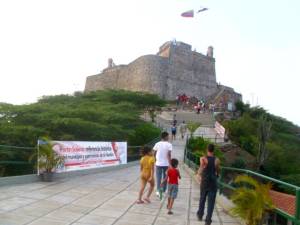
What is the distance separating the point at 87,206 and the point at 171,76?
72.4 m

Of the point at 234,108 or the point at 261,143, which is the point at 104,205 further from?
the point at 234,108

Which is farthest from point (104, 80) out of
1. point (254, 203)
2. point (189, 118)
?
point (254, 203)

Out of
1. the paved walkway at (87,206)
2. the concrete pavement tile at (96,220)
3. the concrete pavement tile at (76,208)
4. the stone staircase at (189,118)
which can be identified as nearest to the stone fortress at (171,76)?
the stone staircase at (189,118)

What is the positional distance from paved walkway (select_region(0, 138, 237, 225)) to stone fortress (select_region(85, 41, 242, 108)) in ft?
215

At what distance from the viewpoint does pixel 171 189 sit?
410 inches

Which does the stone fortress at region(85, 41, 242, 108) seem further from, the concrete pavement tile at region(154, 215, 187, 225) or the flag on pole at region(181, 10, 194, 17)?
the concrete pavement tile at region(154, 215, 187, 225)

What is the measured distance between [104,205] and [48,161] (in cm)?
400

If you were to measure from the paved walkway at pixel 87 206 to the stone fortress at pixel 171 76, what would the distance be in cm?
6541

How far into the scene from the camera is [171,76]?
270 feet

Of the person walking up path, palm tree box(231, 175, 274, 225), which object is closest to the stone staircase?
the person walking up path

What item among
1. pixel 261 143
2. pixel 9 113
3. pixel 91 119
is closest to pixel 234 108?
pixel 261 143

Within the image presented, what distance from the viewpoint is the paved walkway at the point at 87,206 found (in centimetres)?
909

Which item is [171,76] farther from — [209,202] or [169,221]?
[209,202]

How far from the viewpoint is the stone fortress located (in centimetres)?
8069
